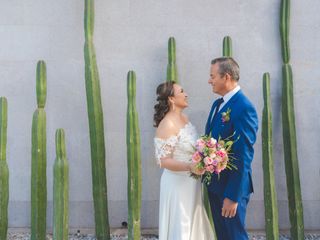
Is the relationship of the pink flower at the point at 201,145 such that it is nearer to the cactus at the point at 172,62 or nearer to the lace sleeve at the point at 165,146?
the lace sleeve at the point at 165,146

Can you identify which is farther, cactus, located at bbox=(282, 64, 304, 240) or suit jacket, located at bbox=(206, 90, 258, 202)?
cactus, located at bbox=(282, 64, 304, 240)

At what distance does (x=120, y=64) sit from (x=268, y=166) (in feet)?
5.56

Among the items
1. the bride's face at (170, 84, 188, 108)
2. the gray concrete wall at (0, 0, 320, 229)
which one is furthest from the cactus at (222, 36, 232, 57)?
the bride's face at (170, 84, 188, 108)

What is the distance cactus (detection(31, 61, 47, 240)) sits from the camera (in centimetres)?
355

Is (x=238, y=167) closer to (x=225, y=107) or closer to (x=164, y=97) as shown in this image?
(x=225, y=107)

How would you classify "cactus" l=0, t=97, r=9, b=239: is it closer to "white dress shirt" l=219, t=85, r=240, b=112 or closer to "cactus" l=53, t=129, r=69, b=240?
"cactus" l=53, t=129, r=69, b=240

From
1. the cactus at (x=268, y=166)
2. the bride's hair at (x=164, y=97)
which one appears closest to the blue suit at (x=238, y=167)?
the bride's hair at (x=164, y=97)

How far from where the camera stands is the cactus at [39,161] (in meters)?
3.55

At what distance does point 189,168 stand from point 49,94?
205 centimetres

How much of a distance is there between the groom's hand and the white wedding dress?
362 millimetres

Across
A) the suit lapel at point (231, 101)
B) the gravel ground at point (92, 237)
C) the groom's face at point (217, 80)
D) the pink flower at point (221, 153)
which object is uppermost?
the groom's face at point (217, 80)

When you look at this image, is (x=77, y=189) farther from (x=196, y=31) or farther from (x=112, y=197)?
(x=196, y=31)

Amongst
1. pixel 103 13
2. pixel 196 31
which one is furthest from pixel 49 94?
pixel 196 31

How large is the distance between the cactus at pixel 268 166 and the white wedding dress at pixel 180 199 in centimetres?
107
